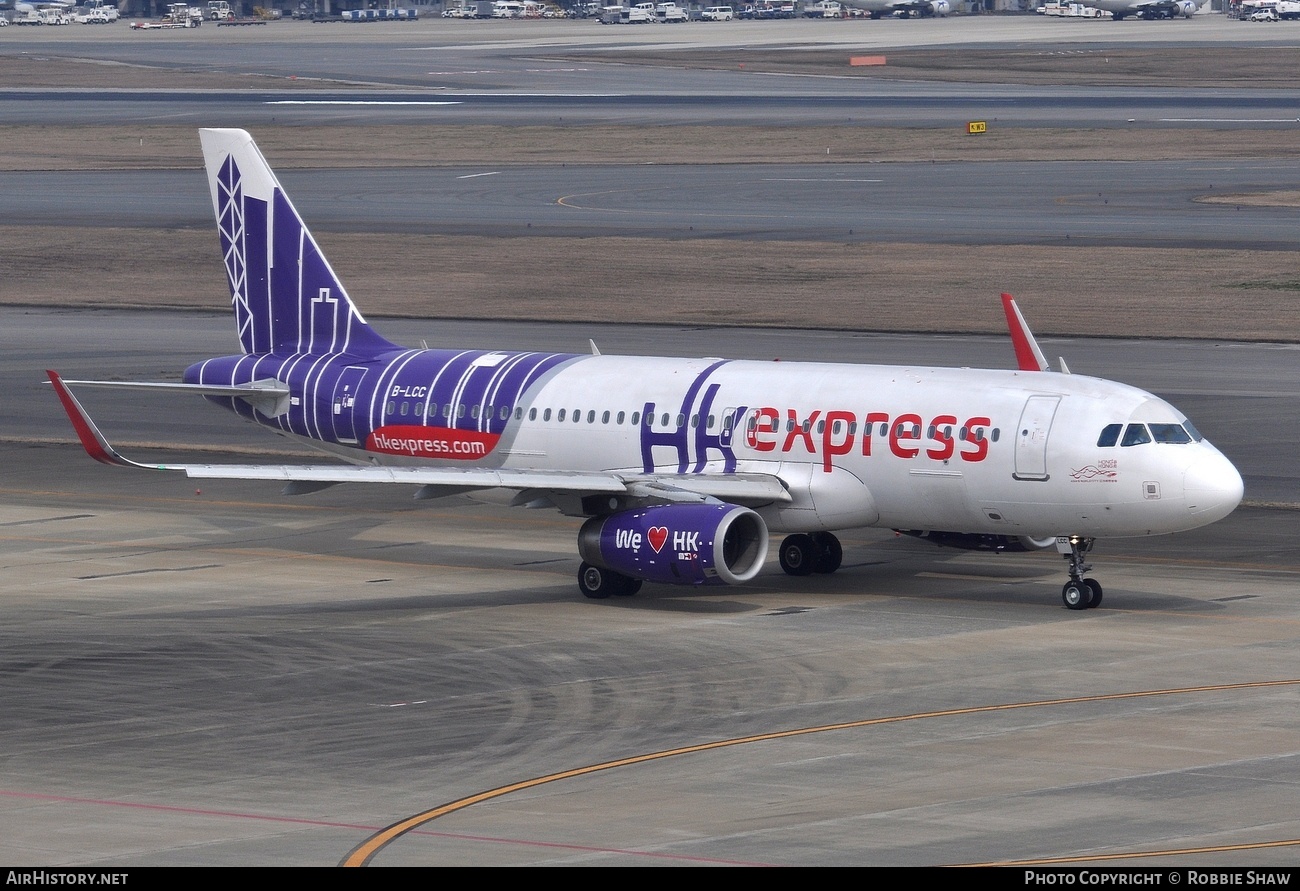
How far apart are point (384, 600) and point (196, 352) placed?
118 feet

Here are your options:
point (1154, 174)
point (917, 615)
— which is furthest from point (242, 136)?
point (1154, 174)

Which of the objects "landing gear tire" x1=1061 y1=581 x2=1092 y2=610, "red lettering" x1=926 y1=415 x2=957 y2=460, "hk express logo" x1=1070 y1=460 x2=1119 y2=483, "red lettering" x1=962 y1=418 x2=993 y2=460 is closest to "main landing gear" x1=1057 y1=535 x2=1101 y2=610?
"landing gear tire" x1=1061 y1=581 x2=1092 y2=610

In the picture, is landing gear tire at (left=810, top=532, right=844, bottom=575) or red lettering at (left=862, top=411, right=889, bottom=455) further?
landing gear tire at (left=810, top=532, right=844, bottom=575)

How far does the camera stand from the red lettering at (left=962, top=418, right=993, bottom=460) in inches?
1577

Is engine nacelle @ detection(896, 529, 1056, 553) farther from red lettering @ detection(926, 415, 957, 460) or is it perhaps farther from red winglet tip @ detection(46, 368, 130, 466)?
red winglet tip @ detection(46, 368, 130, 466)

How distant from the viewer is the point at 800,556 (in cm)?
4456

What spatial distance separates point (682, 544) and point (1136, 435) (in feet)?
28.5

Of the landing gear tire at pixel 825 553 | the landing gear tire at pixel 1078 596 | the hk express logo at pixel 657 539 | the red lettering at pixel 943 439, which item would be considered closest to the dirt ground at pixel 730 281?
the landing gear tire at pixel 825 553

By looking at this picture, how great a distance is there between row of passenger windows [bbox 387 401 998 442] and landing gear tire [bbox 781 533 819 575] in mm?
3235

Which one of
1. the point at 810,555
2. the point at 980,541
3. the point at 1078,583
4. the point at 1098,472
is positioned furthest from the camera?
the point at 810,555

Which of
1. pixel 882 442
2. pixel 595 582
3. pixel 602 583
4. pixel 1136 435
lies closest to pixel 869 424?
pixel 882 442

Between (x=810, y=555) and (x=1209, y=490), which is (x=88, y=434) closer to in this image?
(x=810, y=555)

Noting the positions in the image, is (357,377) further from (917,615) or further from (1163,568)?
(1163,568)

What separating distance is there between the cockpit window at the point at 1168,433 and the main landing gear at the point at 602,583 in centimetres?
1036
